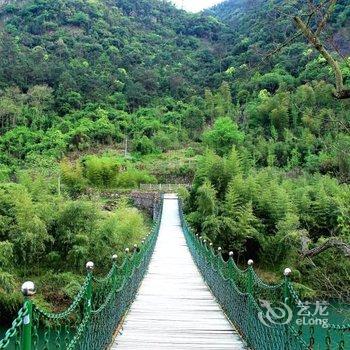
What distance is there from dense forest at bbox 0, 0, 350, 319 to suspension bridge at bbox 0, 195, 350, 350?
137 cm

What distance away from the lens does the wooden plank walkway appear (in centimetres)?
490

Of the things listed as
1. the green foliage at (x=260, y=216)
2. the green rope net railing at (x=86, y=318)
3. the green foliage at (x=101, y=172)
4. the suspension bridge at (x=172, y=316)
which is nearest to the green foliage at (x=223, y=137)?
the green foliage at (x=101, y=172)

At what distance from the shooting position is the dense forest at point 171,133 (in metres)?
14.6

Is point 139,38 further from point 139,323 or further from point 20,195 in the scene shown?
point 139,323

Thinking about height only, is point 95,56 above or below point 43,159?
above

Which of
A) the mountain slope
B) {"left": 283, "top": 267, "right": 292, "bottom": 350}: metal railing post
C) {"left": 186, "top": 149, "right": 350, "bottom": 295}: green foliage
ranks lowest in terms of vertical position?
{"left": 186, "top": 149, "right": 350, "bottom": 295}: green foliage

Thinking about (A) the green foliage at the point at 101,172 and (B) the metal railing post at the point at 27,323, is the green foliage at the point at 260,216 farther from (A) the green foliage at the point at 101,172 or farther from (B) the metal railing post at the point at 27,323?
(B) the metal railing post at the point at 27,323

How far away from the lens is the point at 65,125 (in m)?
45.9

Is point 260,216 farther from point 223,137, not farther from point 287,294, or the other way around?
point 223,137

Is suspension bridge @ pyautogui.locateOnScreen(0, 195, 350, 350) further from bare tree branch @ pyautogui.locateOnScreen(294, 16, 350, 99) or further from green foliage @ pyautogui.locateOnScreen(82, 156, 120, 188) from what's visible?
green foliage @ pyautogui.locateOnScreen(82, 156, 120, 188)

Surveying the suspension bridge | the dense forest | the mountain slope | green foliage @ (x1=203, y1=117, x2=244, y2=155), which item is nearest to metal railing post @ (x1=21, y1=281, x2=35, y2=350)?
the suspension bridge

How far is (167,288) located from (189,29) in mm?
83828

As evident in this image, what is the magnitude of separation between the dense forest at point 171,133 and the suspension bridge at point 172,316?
53.9 inches

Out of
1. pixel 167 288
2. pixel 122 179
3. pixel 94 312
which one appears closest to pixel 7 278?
pixel 167 288
